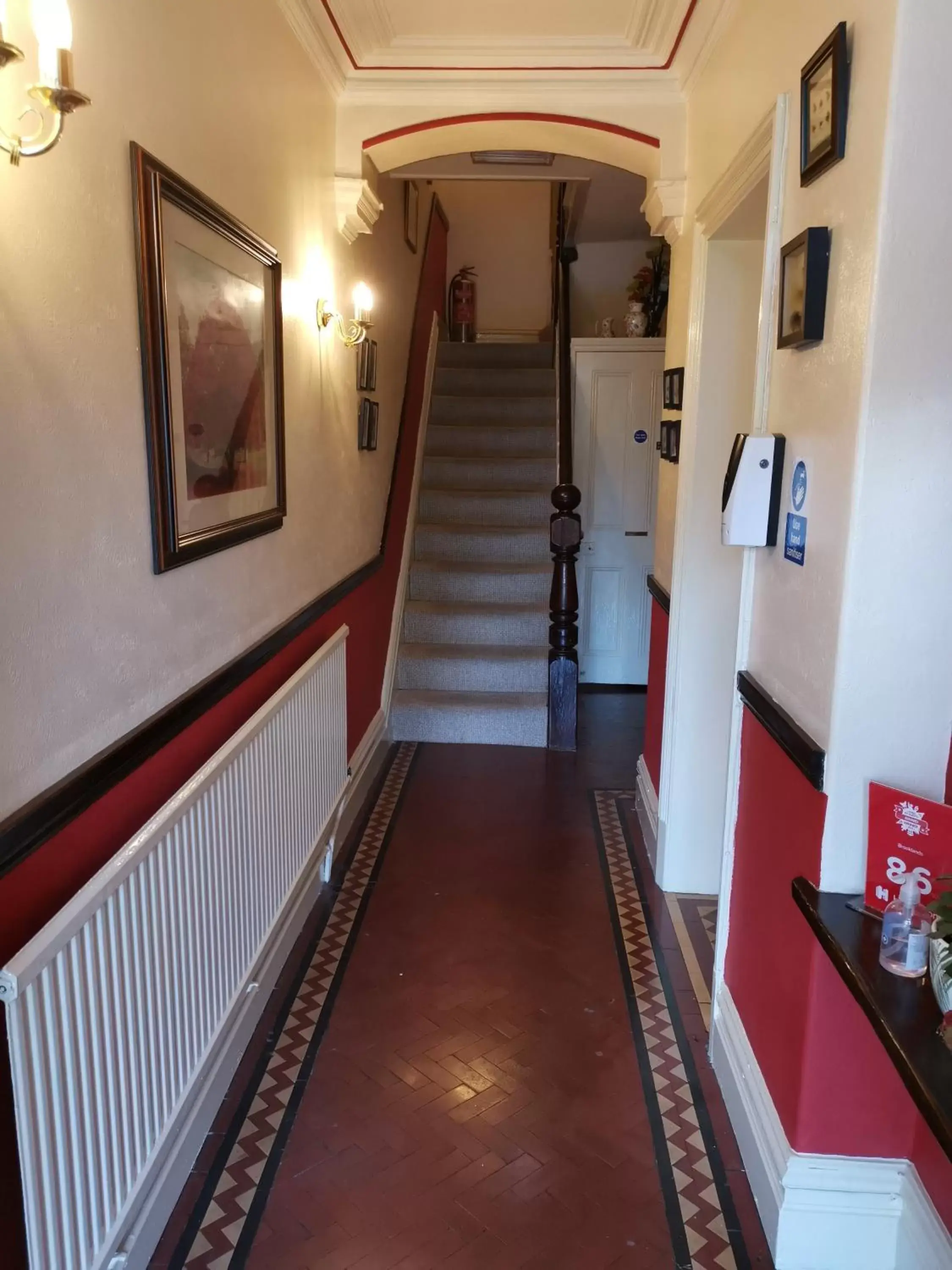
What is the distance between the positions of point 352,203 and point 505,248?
184 inches

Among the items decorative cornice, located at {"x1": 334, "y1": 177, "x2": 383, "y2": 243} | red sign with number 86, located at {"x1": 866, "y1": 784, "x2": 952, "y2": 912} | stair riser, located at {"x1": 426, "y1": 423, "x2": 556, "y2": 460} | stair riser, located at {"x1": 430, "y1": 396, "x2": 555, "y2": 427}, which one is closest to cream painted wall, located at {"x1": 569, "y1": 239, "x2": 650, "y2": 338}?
stair riser, located at {"x1": 430, "y1": 396, "x2": 555, "y2": 427}

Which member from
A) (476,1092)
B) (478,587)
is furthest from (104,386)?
(478,587)

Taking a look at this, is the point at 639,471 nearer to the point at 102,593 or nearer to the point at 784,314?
the point at 784,314

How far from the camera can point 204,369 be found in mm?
2070

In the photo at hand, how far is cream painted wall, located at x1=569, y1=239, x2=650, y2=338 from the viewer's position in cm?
643

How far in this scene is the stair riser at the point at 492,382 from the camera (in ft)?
22.1

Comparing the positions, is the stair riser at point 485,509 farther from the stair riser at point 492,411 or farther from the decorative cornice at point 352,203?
the decorative cornice at point 352,203

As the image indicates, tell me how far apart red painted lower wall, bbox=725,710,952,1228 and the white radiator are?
121 centimetres

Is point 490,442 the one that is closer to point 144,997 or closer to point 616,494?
point 616,494

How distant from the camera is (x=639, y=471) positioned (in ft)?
18.4

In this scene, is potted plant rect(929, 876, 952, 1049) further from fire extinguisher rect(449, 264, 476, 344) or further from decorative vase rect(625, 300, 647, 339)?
fire extinguisher rect(449, 264, 476, 344)

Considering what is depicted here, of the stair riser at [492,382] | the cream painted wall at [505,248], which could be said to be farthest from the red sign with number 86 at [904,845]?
the cream painted wall at [505,248]

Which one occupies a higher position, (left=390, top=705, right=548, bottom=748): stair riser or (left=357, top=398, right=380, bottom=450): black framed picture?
(left=357, top=398, right=380, bottom=450): black framed picture

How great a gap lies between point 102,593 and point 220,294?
924 millimetres
